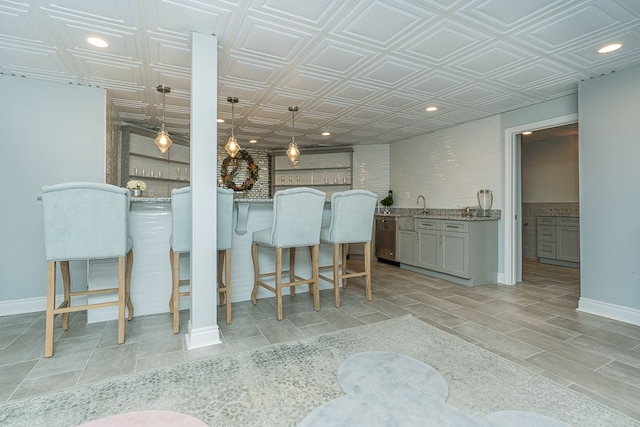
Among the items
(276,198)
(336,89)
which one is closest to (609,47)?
(336,89)

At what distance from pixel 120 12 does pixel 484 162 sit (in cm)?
448

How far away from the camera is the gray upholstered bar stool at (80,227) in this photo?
2043 mm

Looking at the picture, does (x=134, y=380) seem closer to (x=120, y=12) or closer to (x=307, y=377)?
(x=307, y=377)

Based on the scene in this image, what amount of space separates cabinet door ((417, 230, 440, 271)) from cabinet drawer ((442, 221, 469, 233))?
180 millimetres

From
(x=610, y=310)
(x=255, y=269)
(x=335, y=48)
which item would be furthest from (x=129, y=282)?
(x=610, y=310)

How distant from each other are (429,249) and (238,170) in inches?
173

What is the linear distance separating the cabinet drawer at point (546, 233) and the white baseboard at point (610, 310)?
3.04m

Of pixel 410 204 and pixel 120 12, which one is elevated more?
pixel 120 12

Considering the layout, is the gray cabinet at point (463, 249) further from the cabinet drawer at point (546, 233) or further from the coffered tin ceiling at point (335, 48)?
the cabinet drawer at point (546, 233)

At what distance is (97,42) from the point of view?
245 centimetres

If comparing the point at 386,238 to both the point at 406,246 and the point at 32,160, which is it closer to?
the point at 406,246

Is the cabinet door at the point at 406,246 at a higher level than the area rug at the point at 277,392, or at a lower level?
higher

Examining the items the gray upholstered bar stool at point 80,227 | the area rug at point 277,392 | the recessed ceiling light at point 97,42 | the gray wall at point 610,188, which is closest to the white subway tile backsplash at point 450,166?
the gray wall at point 610,188

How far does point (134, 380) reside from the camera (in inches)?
69.3
